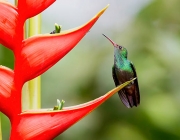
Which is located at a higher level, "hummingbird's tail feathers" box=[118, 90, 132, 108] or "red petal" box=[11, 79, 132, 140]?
"hummingbird's tail feathers" box=[118, 90, 132, 108]

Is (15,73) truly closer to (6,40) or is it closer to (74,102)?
(6,40)

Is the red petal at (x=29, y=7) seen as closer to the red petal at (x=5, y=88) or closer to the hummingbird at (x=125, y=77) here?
the red petal at (x=5, y=88)

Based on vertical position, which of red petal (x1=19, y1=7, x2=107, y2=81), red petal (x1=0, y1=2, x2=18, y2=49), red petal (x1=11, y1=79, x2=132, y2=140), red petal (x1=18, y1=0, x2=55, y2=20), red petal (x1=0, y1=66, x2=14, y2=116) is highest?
red petal (x1=18, y1=0, x2=55, y2=20)

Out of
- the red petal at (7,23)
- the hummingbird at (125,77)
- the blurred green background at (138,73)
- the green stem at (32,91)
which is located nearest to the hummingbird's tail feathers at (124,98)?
the hummingbird at (125,77)

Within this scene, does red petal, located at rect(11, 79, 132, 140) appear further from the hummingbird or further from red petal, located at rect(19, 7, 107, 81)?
the hummingbird

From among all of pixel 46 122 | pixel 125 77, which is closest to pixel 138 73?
pixel 125 77

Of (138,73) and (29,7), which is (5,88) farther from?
(138,73)

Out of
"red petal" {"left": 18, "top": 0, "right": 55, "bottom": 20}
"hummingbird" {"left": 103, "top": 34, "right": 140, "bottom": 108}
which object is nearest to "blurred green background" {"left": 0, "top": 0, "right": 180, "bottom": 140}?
"hummingbird" {"left": 103, "top": 34, "right": 140, "bottom": 108}

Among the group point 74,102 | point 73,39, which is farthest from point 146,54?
point 73,39
